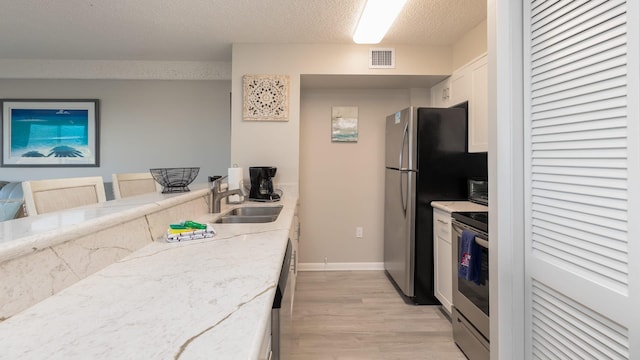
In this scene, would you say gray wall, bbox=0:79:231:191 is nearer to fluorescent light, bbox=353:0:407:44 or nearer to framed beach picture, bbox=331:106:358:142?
framed beach picture, bbox=331:106:358:142

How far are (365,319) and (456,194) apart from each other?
131cm

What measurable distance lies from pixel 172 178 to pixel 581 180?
196 cm

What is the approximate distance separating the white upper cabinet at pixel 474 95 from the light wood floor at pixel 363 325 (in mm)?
1433

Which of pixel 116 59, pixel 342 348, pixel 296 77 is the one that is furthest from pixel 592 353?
pixel 116 59

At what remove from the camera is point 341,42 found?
2969 mm

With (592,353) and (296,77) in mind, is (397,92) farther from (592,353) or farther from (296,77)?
(592,353)

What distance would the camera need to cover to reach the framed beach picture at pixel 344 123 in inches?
142

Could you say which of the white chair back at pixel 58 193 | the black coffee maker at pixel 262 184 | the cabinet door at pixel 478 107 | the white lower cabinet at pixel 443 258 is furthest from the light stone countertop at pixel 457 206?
the white chair back at pixel 58 193

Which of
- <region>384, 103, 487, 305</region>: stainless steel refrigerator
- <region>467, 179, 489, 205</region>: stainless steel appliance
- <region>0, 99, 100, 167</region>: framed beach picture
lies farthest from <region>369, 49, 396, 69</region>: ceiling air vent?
<region>0, 99, 100, 167</region>: framed beach picture

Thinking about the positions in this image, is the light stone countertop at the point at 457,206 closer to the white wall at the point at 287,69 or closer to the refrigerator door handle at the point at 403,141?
the refrigerator door handle at the point at 403,141

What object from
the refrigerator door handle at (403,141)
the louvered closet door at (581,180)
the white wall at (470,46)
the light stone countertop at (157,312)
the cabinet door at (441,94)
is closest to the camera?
the light stone countertop at (157,312)

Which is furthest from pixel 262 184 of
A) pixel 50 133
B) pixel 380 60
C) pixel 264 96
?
pixel 50 133

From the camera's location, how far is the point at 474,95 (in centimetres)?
258

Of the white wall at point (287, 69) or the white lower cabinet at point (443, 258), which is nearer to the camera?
the white lower cabinet at point (443, 258)
